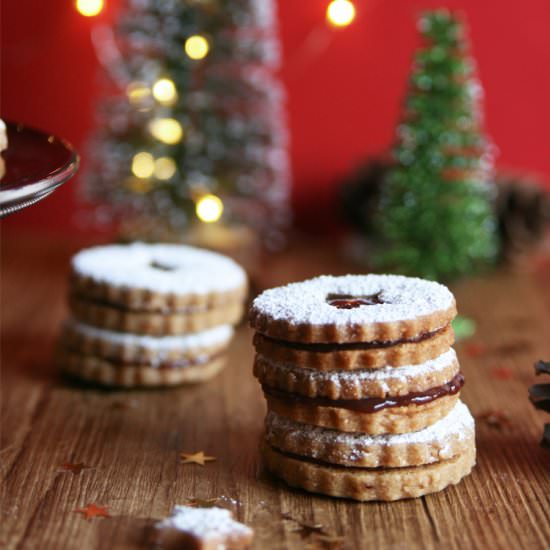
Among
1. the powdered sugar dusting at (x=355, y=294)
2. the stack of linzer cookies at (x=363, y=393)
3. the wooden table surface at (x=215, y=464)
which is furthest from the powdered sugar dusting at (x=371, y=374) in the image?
the wooden table surface at (x=215, y=464)

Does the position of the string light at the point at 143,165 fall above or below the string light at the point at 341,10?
below

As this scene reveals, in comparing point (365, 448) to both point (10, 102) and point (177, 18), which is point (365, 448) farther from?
point (10, 102)

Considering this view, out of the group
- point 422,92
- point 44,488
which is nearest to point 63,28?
point 422,92

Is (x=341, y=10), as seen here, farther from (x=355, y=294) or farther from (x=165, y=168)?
(x=355, y=294)

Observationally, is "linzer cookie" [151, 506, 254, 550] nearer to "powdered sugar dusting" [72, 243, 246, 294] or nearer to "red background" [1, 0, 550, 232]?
"powdered sugar dusting" [72, 243, 246, 294]

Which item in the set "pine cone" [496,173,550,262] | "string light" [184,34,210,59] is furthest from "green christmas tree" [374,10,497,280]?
"string light" [184,34,210,59]

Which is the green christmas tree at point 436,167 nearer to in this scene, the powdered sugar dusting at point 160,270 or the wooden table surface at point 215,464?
the wooden table surface at point 215,464
